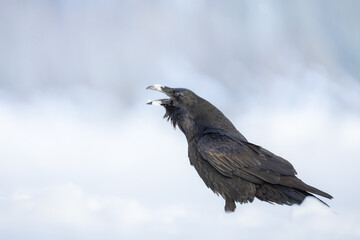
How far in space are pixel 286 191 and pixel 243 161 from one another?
69 cm

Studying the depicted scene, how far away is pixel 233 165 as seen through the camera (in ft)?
24.1

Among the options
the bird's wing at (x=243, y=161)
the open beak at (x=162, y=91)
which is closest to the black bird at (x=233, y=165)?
the bird's wing at (x=243, y=161)

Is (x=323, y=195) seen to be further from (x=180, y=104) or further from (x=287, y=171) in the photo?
(x=180, y=104)

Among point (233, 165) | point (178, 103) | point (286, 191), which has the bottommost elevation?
point (286, 191)

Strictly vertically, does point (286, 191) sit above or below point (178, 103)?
below

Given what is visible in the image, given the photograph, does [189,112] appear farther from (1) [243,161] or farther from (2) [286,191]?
(2) [286,191]

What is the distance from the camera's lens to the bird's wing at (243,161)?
7273 mm

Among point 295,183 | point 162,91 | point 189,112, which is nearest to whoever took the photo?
point 295,183

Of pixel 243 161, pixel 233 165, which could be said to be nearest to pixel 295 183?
pixel 243 161

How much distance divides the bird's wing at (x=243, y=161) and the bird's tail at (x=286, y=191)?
0.12 meters

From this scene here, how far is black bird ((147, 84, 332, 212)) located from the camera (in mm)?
7238

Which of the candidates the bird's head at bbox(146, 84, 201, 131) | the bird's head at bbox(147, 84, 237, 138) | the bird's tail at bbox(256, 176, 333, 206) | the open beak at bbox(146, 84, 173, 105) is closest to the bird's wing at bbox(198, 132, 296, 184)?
the bird's tail at bbox(256, 176, 333, 206)

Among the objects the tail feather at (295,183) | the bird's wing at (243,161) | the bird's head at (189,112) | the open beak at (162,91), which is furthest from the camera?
the open beak at (162,91)

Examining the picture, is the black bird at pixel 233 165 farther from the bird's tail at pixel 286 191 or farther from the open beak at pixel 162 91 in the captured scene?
the open beak at pixel 162 91
